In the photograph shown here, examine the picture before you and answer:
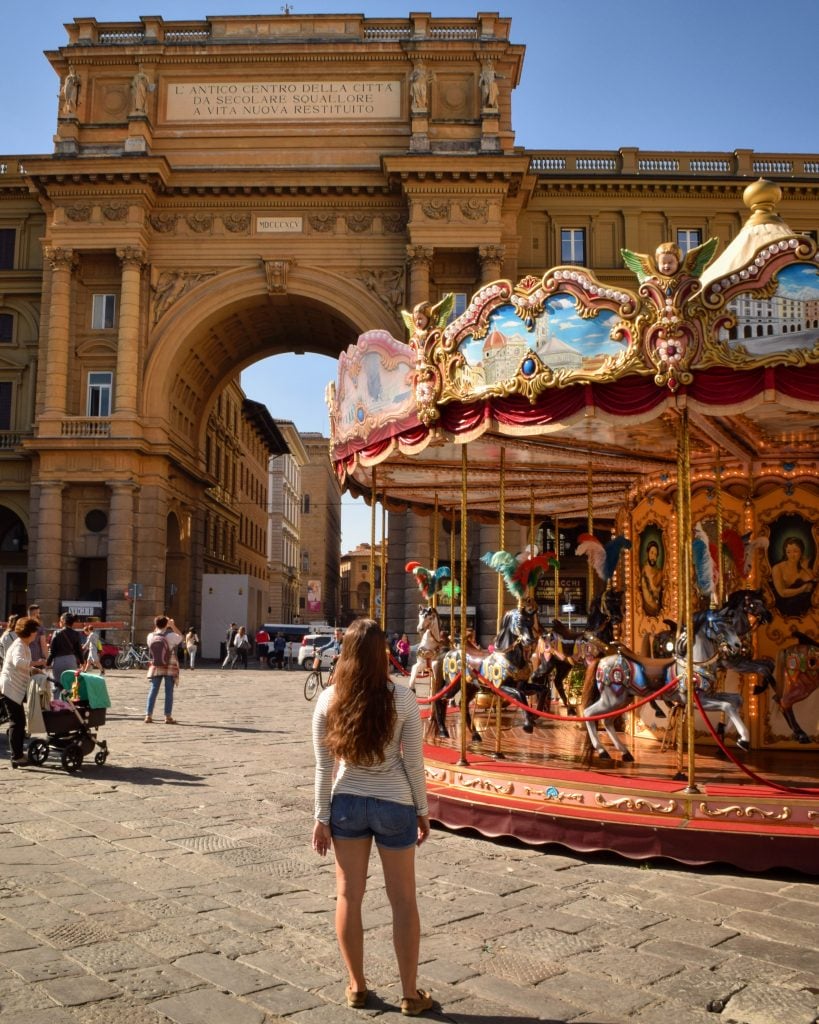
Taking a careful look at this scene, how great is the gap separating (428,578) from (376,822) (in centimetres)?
846

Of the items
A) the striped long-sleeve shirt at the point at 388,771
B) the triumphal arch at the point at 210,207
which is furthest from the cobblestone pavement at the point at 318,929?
the triumphal arch at the point at 210,207

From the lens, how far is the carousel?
7.49m

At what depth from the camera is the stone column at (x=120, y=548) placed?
33469 millimetres

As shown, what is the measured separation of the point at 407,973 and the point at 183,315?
3338 cm

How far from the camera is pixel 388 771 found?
4.47 metres

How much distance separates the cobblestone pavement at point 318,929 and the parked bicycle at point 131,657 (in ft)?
77.8

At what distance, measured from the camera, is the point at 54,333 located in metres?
35.1

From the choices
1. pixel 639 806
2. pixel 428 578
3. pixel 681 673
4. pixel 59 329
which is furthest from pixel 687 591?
pixel 59 329

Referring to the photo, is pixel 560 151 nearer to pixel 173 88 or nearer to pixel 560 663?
pixel 173 88

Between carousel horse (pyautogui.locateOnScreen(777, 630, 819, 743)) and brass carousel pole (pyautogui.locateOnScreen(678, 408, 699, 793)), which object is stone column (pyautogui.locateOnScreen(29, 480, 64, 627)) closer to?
carousel horse (pyautogui.locateOnScreen(777, 630, 819, 743))

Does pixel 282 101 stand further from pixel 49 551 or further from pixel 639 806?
pixel 639 806

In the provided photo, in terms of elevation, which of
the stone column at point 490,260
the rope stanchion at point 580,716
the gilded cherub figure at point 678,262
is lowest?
the rope stanchion at point 580,716

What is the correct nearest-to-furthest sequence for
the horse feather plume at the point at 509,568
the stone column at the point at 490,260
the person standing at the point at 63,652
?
the horse feather plume at the point at 509,568
the person standing at the point at 63,652
the stone column at the point at 490,260

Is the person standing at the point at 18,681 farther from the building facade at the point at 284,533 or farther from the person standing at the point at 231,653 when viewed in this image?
the building facade at the point at 284,533
